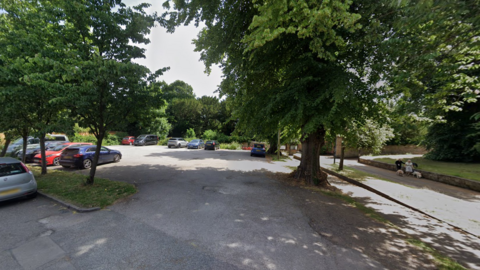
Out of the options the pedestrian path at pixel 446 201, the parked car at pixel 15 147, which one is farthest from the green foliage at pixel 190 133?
the pedestrian path at pixel 446 201

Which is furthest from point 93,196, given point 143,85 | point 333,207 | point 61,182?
point 333,207

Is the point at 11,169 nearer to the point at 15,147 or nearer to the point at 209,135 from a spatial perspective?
the point at 15,147

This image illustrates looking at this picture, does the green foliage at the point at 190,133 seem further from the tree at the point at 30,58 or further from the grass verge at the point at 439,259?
the grass verge at the point at 439,259

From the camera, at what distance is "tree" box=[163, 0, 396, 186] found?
5.96 m

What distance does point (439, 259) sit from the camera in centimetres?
344

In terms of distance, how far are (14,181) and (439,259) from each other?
10162 millimetres

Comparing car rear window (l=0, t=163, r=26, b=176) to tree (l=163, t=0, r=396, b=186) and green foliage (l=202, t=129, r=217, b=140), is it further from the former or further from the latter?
green foliage (l=202, t=129, r=217, b=140)

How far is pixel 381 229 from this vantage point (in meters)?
4.62

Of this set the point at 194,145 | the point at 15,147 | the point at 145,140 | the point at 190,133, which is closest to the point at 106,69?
the point at 15,147

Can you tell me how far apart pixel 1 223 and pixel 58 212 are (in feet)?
2.98

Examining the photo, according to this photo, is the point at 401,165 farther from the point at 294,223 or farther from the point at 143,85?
the point at 143,85

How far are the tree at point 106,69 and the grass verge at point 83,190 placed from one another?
569mm

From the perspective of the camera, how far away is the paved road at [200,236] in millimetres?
3029

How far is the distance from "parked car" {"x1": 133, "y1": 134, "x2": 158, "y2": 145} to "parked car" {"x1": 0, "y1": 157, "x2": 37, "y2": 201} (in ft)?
81.0
